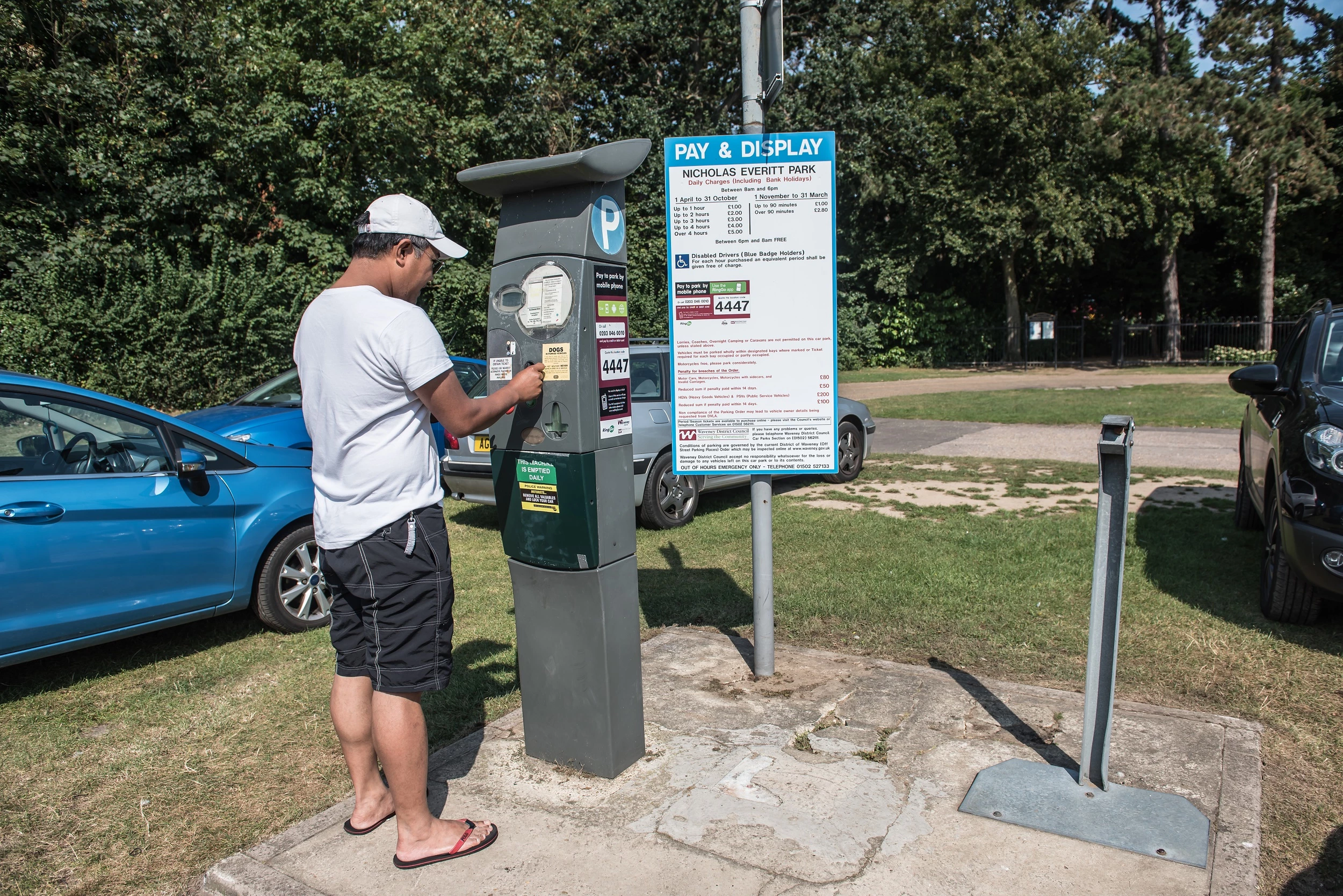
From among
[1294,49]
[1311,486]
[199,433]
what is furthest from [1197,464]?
[1294,49]

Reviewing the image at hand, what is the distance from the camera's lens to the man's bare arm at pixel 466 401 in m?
2.68

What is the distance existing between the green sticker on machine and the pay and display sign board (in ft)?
3.38

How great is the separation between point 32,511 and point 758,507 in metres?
3.36

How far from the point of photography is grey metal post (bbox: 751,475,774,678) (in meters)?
4.20

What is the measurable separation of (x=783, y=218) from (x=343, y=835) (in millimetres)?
2937

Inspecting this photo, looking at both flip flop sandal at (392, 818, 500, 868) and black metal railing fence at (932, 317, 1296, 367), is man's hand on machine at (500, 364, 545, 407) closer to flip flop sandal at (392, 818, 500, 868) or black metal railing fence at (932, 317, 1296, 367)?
flip flop sandal at (392, 818, 500, 868)

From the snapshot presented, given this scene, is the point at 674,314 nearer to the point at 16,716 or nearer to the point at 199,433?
the point at 199,433

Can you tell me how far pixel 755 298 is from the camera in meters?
3.95

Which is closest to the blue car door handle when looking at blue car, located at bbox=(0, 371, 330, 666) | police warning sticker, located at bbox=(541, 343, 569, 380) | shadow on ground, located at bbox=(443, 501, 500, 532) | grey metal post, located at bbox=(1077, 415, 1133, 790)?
blue car, located at bbox=(0, 371, 330, 666)

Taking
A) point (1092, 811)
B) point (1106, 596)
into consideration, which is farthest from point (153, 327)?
point (1092, 811)

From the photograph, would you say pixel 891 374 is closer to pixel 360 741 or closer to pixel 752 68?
pixel 752 68

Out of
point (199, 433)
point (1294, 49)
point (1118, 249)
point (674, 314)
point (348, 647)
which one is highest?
point (1294, 49)

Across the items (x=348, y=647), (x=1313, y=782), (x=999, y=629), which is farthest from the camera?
(x=999, y=629)

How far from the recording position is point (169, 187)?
16031mm
